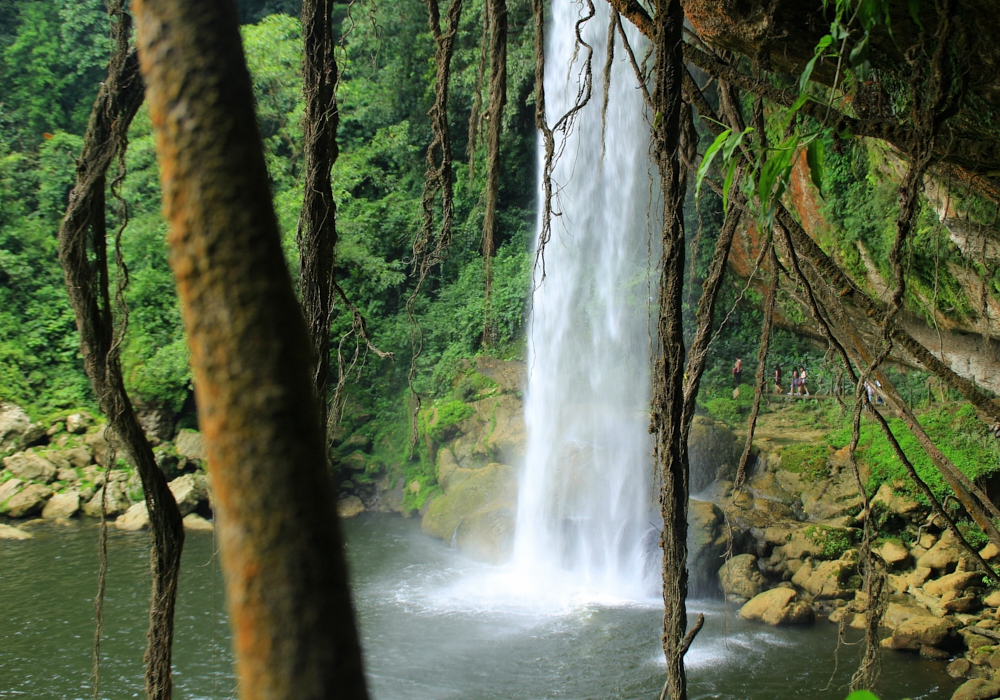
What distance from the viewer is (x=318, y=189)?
8.83 ft

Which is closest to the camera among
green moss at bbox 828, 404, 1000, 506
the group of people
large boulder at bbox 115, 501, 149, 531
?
green moss at bbox 828, 404, 1000, 506

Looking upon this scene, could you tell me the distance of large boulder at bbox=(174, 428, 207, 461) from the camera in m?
12.0

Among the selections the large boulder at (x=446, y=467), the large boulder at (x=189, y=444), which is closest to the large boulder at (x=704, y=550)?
the large boulder at (x=446, y=467)

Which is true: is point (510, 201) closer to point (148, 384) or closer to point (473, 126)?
point (148, 384)

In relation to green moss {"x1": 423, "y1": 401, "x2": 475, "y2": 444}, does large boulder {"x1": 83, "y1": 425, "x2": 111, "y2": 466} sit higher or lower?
lower

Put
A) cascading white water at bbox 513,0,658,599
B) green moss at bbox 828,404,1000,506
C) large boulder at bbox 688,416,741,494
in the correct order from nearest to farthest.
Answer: green moss at bbox 828,404,1000,506 → large boulder at bbox 688,416,741,494 → cascading white water at bbox 513,0,658,599

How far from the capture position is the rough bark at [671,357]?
2184 mm

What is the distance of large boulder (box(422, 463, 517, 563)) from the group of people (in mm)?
4913

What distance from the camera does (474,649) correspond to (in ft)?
23.1

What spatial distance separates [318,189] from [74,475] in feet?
37.1

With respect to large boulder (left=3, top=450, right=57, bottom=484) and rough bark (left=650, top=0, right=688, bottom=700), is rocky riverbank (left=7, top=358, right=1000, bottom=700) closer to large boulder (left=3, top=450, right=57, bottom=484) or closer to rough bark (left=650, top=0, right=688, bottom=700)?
large boulder (left=3, top=450, right=57, bottom=484)

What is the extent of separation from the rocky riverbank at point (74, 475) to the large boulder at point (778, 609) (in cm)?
809

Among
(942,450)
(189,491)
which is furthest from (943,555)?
(189,491)

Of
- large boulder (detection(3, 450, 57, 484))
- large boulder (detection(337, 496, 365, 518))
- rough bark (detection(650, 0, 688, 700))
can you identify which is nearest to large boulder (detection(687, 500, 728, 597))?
large boulder (detection(337, 496, 365, 518))
